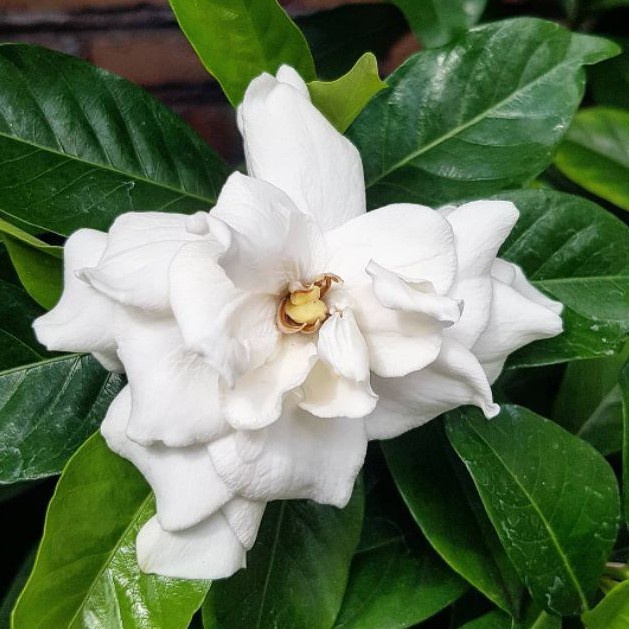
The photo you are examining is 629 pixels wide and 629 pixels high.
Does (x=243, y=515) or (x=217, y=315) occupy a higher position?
(x=217, y=315)

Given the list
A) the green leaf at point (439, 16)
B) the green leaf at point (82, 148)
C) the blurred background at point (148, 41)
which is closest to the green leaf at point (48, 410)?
the green leaf at point (82, 148)

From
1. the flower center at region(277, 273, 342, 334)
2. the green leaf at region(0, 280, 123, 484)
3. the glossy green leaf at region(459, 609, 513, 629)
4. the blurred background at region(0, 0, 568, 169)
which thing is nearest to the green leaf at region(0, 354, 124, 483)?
the green leaf at region(0, 280, 123, 484)

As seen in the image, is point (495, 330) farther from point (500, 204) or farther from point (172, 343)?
point (172, 343)

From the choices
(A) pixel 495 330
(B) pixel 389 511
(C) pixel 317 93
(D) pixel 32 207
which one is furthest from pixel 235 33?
(B) pixel 389 511

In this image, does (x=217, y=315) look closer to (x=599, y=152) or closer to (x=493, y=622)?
Answer: (x=493, y=622)

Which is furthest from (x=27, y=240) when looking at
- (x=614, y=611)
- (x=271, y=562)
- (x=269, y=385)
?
(x=614, y=611)

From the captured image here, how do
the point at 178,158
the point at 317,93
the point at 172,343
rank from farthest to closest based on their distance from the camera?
the point at 178,158
the point at 317,93
the point at 172,343
